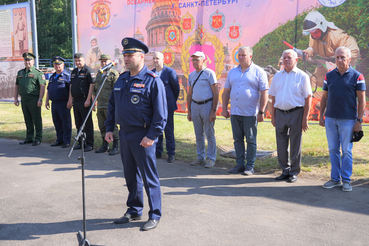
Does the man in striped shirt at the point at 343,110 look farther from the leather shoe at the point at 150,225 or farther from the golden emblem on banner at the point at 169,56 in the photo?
the golden emblem on banner at the point at 169,56

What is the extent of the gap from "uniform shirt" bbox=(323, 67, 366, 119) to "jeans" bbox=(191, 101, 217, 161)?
7.17ft

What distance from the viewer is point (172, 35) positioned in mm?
8523

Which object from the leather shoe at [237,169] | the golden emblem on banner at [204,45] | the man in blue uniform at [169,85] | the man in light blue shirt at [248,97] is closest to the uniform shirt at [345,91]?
the man in light blue shirt at [248,97]

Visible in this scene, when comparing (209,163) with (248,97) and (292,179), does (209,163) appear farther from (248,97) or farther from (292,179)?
(292,179)

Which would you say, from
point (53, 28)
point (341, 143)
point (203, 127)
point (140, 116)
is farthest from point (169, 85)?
point (53, 28)

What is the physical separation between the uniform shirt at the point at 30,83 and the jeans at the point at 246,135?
528 cm

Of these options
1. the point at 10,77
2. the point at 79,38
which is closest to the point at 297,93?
the point at 79,38

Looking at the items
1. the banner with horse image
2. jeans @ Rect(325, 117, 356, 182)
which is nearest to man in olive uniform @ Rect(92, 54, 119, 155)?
the banner with horse image

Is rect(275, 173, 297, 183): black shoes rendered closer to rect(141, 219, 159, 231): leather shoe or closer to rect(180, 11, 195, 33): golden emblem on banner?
rect(141, 219, 159, 231): leather shoe

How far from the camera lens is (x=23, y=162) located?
673 centimetres

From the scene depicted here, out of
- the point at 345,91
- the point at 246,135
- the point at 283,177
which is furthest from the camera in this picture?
the point at 246,135

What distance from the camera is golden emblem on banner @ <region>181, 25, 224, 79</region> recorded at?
25.9 ft

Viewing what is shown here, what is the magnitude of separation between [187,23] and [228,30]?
1157 mm

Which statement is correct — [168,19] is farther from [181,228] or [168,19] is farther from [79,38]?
[181,228]
